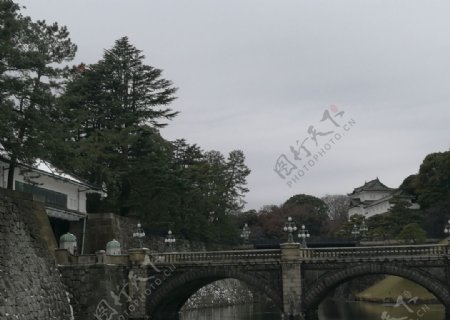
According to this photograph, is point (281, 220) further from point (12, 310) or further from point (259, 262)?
point (12, 310)

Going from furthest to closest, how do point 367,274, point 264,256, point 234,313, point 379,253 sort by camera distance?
point 234,313 → point 264,256 → point 367,274 → point 379,253

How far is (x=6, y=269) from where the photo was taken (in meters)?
35.7

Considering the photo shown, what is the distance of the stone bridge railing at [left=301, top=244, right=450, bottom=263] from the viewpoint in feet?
147

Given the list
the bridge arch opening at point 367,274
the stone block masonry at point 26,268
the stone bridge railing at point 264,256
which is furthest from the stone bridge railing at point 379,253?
the stone block masonry at point 26,268

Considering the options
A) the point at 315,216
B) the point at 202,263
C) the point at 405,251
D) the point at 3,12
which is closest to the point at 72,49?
the point at 3,12

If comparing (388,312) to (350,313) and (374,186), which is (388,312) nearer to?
(350,313)

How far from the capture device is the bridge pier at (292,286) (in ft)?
153

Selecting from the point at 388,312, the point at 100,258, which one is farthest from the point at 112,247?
the point at 388,312

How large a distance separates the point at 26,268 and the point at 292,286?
18.3 meters

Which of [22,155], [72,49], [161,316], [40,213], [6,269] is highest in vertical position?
[72,49]

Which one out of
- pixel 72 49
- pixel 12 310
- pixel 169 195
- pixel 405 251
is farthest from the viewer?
pixel 169 195

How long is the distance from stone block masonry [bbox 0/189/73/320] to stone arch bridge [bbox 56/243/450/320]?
2.11 metres

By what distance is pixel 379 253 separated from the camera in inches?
1810

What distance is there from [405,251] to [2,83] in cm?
2897
